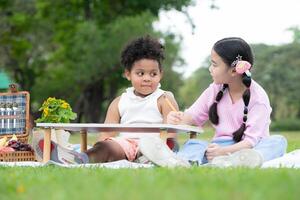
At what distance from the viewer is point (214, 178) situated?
3645mm

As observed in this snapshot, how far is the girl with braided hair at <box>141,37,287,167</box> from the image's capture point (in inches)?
212

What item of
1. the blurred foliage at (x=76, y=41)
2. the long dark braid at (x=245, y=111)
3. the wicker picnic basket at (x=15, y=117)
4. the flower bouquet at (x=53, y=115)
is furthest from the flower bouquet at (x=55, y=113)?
the blurred foliage at (x=76, y=41)

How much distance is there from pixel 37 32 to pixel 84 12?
292 cm

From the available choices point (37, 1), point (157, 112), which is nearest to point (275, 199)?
point (157, 112)

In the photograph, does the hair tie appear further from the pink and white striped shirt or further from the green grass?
the green grass

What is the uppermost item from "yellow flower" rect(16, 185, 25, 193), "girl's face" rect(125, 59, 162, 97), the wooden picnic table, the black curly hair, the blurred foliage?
the blurred foliage

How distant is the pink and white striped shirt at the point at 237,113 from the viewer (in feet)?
17.8

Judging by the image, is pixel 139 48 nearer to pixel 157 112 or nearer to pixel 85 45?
pixel 157 112

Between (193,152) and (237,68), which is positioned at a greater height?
(237,68)

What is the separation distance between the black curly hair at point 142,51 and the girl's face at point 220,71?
689 mm

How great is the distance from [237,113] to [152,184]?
2.39 meters

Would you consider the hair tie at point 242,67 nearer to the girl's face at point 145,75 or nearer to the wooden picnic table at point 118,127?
the wooden picnic table at point 118,127

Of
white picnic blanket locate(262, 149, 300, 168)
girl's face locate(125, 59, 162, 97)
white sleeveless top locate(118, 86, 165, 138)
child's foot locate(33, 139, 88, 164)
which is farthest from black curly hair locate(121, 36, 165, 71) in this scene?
white picnic blanket locate(262, 149, 300, 168)

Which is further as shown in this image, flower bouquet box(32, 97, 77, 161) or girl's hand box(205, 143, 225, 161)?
flower bouquet box(32, 97, 77, 161)
